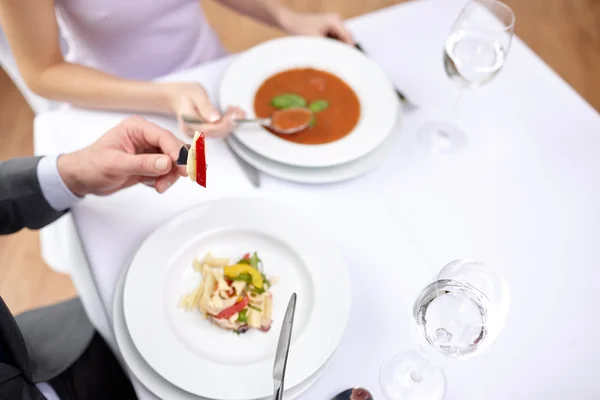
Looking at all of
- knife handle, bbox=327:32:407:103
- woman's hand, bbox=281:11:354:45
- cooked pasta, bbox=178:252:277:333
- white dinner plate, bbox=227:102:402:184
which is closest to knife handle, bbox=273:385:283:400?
cooked pasta, bbox=178:252:277:333

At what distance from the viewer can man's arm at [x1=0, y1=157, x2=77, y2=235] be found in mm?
924

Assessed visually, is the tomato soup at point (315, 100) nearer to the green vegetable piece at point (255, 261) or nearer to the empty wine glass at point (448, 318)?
the green vegetable piece at point (255, 261)

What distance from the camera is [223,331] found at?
84 centimetres

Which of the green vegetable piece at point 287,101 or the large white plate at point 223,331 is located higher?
the green vegetable piece at point 287,101

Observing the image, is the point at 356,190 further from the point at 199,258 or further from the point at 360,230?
the point at 199,258

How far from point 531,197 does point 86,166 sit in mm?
753

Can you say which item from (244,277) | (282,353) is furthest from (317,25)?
(282,353)

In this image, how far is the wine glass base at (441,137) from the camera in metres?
1.06

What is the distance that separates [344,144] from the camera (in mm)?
1005

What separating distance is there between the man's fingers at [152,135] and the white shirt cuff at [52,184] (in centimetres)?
13

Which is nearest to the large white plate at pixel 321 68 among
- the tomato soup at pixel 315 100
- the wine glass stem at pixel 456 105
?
the tomato soup at pixel 315 100

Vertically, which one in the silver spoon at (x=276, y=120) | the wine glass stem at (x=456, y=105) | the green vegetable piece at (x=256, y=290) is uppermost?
the wine glass stem at (x=456, y=105)

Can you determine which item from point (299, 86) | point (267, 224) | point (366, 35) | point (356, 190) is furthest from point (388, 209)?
point (366, 35)

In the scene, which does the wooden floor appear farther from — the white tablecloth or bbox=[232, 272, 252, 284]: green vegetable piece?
bbox=[232, 272, 252, 284]: green vegetable piece
